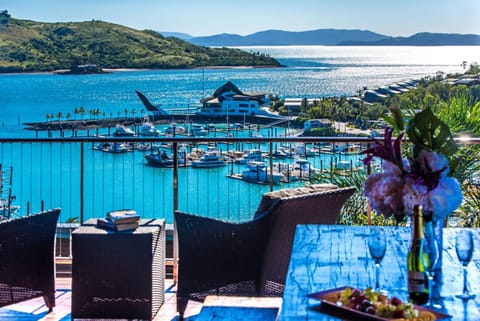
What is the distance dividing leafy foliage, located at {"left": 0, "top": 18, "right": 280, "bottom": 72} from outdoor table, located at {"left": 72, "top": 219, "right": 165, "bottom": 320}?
26304mm

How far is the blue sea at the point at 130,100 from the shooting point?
2519 centimetres

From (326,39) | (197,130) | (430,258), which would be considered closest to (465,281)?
(430,258)

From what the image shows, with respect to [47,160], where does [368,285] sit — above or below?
above

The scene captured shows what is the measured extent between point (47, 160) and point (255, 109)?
985cm

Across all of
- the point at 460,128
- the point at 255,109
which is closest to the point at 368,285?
the point at 460,128

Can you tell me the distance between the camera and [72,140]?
470cm

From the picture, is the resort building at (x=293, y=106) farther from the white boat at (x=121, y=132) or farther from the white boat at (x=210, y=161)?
the white boat at (x=121, y=132)

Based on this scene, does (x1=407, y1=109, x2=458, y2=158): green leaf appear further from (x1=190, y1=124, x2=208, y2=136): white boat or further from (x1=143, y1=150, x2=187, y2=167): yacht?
(x1=190, y1=124, x2=208, y2=136): white boat

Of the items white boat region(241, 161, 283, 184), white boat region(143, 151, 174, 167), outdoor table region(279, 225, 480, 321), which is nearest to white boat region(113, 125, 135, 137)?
white boat region(143, 151, 174, 167)

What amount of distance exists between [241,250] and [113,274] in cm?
A: 75

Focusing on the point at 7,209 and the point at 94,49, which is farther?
the point at 94,49

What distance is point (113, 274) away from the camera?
3762mm

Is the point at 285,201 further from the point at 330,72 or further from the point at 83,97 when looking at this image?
the point at 330,72

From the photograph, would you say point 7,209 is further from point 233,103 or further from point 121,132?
point 233,103
